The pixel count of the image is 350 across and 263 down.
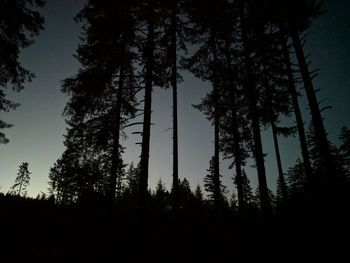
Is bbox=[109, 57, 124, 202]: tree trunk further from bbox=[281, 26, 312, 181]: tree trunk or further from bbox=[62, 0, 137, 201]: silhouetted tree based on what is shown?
bbox=[281, 26, 312, 181]: tree trunk

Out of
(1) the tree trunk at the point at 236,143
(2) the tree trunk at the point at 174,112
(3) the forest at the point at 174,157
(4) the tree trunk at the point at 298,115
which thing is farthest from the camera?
(4) the tree trunk at the point at 298,115

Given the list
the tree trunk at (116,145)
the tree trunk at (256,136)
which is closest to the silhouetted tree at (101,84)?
the tree trunk at (116,145)

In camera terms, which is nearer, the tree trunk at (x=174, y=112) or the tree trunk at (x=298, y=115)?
the tree trunk at (x=174, y=112)

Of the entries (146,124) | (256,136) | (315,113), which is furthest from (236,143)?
(146,124)

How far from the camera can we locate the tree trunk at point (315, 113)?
8.88m

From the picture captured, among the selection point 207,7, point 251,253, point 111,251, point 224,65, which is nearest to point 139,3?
point 207,7

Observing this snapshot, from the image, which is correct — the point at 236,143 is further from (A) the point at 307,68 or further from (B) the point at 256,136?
(A) the point at 307,68

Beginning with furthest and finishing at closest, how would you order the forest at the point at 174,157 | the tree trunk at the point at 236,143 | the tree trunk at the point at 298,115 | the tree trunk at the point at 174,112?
the tree trunk at the point at 298,115 < the tree trunk at the point at 236,143 < the tree trunk at the point at 174,112 < the forest at the point at 174,157

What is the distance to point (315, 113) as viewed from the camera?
9.89 meters

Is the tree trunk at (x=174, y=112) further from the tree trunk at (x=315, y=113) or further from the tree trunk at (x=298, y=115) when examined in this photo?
the tree trunk at (x=298, y=115)

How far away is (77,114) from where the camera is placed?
1334 centimetres

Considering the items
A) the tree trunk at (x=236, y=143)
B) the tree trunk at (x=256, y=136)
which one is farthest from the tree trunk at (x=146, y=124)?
the tree trunk at (x=236, y=143)

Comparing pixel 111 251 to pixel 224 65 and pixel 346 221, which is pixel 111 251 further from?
pixel 224 65

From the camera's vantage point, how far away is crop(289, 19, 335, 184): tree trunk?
29.1 ft
